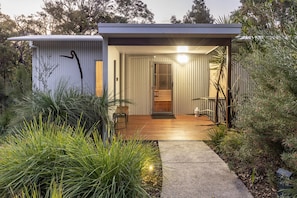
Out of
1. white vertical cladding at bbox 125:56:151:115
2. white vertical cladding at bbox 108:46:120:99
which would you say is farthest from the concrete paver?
white vertical cladding at bbox 125:56:151:115

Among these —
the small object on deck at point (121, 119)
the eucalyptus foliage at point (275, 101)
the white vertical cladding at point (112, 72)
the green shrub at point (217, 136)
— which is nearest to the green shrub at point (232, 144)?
the eucalyptus foliage at point (275, 101)

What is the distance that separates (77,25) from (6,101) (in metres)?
10.8

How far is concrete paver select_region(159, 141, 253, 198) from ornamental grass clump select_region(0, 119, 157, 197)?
700 millimetres

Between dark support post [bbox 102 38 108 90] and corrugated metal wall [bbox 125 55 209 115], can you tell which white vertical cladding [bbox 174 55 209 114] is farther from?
dark support post [bbox 102 38 108 90]

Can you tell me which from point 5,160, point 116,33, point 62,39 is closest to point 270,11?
point 116,33

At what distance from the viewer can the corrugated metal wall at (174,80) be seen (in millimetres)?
11125

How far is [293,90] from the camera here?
3.32 metres

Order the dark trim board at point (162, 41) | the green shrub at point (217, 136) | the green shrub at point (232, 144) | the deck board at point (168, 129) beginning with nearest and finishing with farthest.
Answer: the green shrub at point (232, 144) < the green shrub at point (217, 136) < the dark trim board at point (162, 41) < the deck board at point (168, 129)

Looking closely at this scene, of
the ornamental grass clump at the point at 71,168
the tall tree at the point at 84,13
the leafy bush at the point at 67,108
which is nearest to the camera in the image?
the ornamental grass clump at the point at 71,168

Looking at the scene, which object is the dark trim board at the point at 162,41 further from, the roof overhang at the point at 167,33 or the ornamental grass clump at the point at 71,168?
the ornamental grass clump at the point at 71,168

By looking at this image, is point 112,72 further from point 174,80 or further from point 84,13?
point 84,13

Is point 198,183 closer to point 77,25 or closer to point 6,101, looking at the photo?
point 6,101

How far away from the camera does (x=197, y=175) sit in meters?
4.45

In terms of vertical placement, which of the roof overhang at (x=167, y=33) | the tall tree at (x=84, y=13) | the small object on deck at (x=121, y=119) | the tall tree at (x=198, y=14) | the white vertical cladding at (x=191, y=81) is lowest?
the small object on deck at (x=121, y=119)
